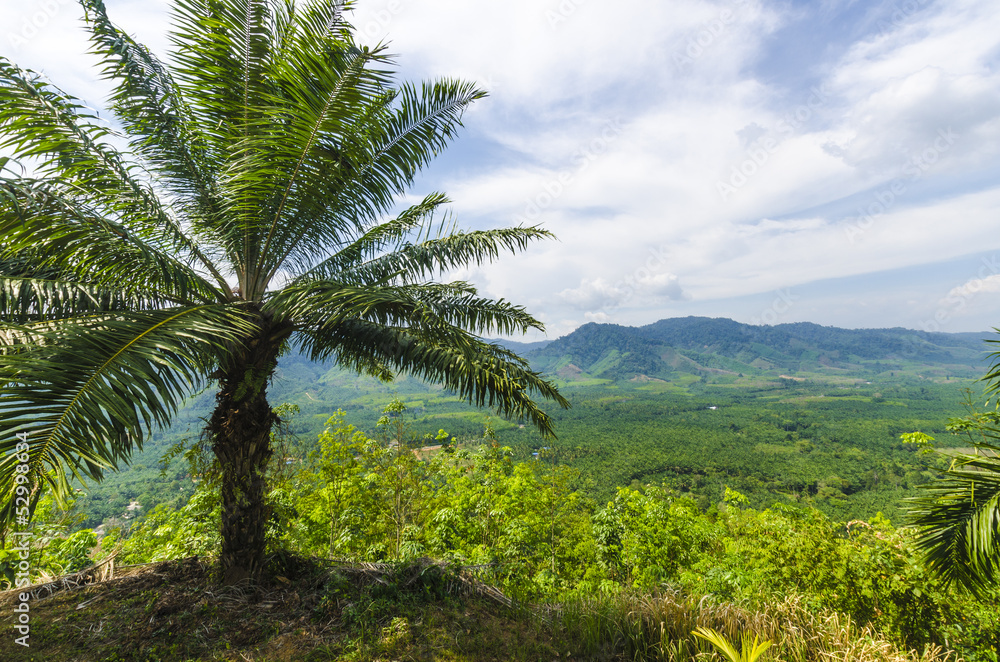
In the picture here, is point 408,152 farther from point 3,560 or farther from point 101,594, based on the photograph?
point 3,560

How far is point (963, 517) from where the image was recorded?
9.52 ft

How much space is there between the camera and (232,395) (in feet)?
13.3

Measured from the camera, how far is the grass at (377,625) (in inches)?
130

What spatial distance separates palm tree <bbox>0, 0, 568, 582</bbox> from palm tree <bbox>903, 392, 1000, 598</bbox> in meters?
3.09

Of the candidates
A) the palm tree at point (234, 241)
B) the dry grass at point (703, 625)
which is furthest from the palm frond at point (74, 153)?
the dry grass at point (703, 625)

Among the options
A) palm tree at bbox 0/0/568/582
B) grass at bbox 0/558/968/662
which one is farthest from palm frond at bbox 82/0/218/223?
grass at bbox 0/558/968/662

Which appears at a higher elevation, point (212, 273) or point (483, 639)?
point (212, 273)

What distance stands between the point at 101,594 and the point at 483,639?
411 cm

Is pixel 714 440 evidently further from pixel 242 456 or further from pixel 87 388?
pixel 87 388

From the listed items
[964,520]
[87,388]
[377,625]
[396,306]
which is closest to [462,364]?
[396,306]

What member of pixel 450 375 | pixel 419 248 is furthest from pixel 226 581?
pixel 419 248

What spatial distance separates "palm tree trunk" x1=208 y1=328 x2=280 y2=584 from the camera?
4.05 m

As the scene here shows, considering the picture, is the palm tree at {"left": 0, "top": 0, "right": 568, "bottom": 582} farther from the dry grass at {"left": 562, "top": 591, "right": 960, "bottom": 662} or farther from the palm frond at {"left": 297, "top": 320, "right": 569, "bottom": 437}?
the dry grass at {"left": 562, "top": 591, "right": 960, "bottom": 662}

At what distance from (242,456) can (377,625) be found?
2.19 metres
